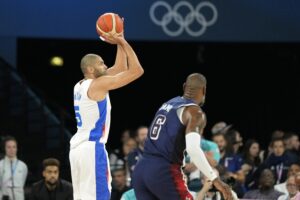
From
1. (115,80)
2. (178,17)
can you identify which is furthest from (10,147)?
(115,80)

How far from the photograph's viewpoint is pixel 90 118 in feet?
35.3

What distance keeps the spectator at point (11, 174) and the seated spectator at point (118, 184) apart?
1.31 metres

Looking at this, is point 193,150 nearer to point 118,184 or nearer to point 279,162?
point 118,184

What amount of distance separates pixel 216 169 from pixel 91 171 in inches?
129

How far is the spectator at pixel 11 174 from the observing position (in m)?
15.2

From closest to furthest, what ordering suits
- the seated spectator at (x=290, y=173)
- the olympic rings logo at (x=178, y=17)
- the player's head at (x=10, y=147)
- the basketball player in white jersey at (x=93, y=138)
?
the basketball player in white jersey at (x=93, y=138) < the seated spectator at (x=290, y=173) < the player's head at (x=10, y=147) < the olympic rings logo at (x=178, y=17)

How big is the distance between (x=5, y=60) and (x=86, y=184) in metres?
8.37

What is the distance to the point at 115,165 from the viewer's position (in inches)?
661

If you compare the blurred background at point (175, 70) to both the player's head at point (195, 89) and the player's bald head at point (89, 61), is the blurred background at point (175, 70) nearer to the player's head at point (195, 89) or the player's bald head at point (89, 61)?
the player's bald head at point (89, 61)

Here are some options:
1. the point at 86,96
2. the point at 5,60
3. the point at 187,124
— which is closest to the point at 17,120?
the point at 5,60

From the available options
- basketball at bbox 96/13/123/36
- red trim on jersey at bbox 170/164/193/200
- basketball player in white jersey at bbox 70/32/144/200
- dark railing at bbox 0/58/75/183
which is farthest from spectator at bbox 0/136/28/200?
red trim on jersey at bbox 170/164/193/200

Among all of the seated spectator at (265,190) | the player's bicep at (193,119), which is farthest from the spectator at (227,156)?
the player's bicep at (193,119)

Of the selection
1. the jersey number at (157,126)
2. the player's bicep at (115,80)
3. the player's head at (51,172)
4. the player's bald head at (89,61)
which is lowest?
the player's head at (51,172)

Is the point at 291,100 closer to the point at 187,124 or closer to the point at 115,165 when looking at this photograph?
the point at 115,165
